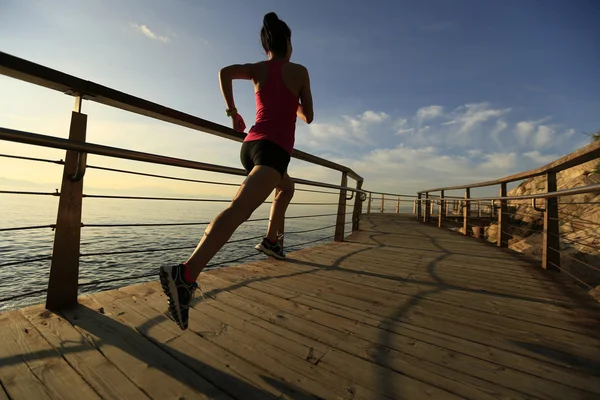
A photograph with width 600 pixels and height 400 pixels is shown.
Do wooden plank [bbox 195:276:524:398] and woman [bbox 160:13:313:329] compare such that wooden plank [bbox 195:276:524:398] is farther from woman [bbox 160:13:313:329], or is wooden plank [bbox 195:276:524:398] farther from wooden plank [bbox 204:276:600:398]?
woman [bbox 160:13:313:329]

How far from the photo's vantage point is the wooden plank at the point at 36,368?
0.84 m

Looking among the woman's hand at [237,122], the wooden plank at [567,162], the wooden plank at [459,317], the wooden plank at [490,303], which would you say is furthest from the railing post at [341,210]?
the woman's hand at [237,122]

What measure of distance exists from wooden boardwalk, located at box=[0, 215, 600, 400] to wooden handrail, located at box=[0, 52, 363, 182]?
1096mm

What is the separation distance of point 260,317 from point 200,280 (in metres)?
0.78

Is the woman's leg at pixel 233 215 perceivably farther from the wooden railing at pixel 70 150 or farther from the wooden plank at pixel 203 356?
the wooden railing at pixel 70 150

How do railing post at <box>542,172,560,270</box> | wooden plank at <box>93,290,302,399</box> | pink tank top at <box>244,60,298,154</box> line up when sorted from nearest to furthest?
wooden plank at <box>93,290,302,399</box>
pink tank top at <box>244,60,298,154</box>
railing post at <box>542,172,560,270</box>

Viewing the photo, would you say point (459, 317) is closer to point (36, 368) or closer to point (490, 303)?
point (490, 303)

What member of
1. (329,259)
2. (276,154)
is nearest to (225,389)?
(276,154)

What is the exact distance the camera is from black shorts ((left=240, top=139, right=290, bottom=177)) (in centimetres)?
138

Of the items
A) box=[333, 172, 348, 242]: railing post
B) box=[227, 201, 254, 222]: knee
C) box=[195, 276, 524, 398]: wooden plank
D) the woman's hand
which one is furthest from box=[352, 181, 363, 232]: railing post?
box=[227, 201, 254, 222]: knee

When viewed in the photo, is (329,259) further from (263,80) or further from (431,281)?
(263,80)

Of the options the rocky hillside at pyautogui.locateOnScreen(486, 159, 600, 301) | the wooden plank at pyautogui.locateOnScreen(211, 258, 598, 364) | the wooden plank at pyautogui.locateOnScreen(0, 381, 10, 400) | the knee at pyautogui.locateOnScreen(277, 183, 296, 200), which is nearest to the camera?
the wooden plank at pyautogui.locateOnScreen(0, 381, 10, 400)

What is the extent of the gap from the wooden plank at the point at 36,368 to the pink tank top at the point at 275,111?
119 centimetres

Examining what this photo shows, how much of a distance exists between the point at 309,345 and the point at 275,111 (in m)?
1.16
